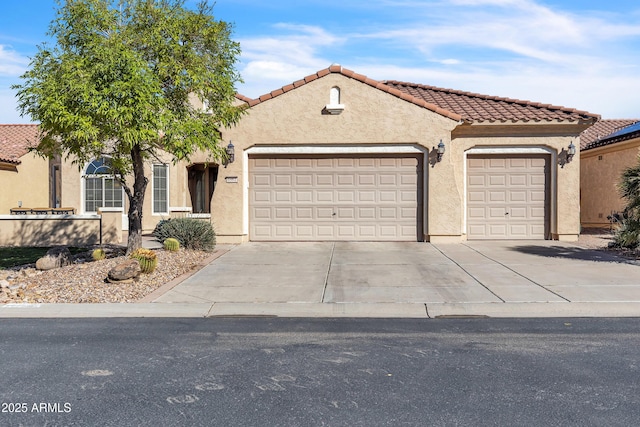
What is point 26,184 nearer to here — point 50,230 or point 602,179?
point 50,230

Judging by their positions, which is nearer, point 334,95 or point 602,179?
point 334,95

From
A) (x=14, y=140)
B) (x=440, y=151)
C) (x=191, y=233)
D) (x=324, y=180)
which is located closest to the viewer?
(x=191, y=233)

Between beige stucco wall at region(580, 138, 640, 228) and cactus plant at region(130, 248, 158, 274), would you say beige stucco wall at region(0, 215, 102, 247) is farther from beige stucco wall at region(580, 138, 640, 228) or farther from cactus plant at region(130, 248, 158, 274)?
beige stucco wall at region(580, 138, 640, 228)

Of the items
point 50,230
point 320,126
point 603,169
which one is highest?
point 320,126

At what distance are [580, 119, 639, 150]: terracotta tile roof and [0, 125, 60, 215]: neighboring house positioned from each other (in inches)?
861

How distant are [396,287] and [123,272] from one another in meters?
4.70

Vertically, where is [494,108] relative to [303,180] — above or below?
above

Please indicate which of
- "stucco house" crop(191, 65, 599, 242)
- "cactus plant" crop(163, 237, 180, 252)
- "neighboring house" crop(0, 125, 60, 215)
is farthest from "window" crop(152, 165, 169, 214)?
"cactus plant" crop(163, 237, 180, 252)

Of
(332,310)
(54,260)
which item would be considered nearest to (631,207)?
(332,310)

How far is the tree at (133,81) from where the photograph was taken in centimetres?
980

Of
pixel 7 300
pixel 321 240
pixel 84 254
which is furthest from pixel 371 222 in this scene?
pixel 7 300

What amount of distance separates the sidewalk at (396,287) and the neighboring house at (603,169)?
775cm

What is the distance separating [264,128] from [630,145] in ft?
42.8

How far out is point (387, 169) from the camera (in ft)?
51.9
